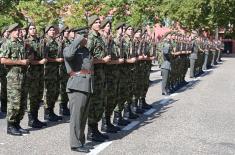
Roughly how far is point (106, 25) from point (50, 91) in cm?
239

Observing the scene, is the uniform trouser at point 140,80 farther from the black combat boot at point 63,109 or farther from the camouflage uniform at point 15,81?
the camouflage uniform at point 15,81

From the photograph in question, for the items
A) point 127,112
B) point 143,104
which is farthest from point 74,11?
point 127,112

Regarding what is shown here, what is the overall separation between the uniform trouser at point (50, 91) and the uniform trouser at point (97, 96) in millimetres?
2082

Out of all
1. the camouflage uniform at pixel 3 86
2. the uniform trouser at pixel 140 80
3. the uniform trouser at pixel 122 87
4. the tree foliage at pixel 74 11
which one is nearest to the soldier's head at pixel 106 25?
the uniform trouser at pixel 122 87

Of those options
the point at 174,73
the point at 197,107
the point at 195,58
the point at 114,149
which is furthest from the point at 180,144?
the point at 195,58

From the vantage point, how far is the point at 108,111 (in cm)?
888

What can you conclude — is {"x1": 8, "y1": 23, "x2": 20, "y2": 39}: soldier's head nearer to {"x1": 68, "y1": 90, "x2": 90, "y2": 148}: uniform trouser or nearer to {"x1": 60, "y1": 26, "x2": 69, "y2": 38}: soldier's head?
{"x1": 68, "y1": 90, "x2": 90, "y2": 148}: uniform trouser

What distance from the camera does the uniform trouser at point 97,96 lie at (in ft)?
25.8

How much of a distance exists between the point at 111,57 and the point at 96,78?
2.48 feet

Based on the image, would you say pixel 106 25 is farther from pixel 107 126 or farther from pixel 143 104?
pixel 143 104

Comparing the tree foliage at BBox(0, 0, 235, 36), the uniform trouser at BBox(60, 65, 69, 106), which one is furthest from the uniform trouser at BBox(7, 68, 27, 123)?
the tree foliage at BBox(0, 0, 235, 36)

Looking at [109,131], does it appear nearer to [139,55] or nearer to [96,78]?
[96,78]

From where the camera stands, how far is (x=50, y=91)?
32.9ft

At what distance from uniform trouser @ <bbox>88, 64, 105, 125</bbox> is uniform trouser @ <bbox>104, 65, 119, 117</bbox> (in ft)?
1.30
